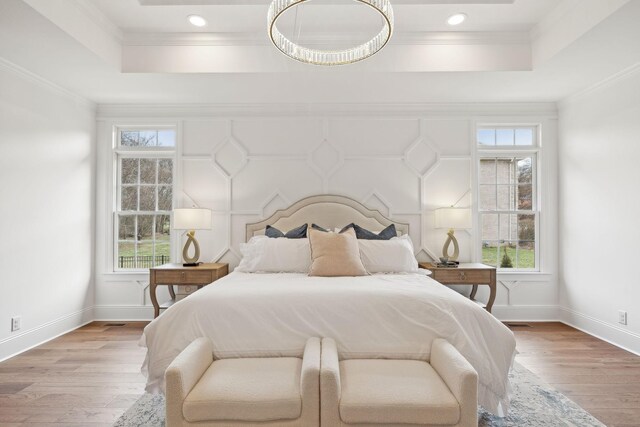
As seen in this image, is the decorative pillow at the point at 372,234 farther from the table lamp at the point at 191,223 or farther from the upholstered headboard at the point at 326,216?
the table lamp at the point at 191,223

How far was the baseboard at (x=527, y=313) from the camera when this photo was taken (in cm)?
441

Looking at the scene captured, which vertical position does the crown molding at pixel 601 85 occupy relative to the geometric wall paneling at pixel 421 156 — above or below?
above

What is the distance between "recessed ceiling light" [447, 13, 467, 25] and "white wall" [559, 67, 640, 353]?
64.7 inches

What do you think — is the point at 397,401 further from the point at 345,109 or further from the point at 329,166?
the point at 345,109

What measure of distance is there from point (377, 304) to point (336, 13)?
2.35m

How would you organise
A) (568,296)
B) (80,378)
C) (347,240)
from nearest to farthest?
(80,378), (347,240), (568,296)

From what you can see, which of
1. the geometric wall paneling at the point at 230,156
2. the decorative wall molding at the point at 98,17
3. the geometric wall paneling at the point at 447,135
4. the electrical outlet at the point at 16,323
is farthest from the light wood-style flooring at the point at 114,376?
the decorative wall molding at the point at 98,17

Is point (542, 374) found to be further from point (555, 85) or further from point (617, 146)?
point (555, 85)

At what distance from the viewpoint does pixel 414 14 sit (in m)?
3.12

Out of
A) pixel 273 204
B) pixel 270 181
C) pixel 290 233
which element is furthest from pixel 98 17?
pixel 290 233

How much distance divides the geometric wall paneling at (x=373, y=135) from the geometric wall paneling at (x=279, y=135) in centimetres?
23

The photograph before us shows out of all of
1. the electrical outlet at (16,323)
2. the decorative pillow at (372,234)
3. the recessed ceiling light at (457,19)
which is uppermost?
the recessed ceiling light at (457,19)

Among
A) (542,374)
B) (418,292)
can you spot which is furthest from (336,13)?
(542,374)

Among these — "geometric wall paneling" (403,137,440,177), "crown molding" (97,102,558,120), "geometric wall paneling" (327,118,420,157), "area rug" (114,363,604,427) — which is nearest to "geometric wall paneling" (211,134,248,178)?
"crown molding" (97,102,558,120)
